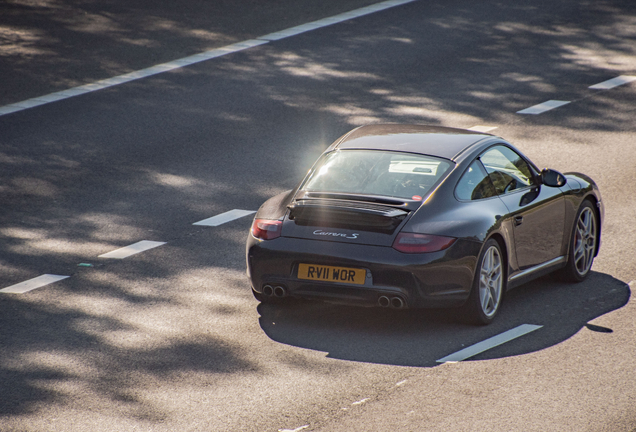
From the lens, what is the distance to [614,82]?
57.5 feet

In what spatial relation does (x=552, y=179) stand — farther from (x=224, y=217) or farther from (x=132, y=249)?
(x=132, y=249)

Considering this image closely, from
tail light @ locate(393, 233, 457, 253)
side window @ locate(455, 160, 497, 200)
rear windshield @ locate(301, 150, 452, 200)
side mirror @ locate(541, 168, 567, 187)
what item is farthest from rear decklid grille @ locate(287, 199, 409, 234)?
side mirror @ locate(541, 168, 567, 187)

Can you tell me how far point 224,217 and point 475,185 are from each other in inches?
153

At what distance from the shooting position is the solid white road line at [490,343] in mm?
6742

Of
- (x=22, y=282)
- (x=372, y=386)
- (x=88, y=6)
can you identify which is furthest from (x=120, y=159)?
(x=88, y=6)

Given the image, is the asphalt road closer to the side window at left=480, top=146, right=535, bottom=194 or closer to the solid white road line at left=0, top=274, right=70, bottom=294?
the solid white road line at left=0, top=274, right=70, bottom=294

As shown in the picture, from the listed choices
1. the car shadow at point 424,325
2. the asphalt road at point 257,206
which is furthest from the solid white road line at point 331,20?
the car shadow at point 424,325

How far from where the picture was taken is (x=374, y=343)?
707 centimetres

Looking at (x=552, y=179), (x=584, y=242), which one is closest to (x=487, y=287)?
(x=552, y=179)

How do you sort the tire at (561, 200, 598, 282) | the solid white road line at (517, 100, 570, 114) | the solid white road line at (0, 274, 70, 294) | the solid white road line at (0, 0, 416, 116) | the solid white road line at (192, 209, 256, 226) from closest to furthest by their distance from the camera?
the solid white road line at (0, 274, 70, 294) < the tire at (561, 200, 598, 282) < the solid white road line at (192, 209, 256, 226) < the solid white road line at (517, 100, 570, 114) < the solid white road line at (0, 0, 416, 116)

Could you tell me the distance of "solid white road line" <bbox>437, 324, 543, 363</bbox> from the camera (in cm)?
674

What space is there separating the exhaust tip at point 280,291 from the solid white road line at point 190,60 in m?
9.50

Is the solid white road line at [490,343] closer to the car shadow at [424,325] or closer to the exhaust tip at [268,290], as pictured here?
the car shadow at [424,325]

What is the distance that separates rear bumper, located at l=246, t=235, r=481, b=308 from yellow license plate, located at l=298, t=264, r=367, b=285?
1.2 inches
